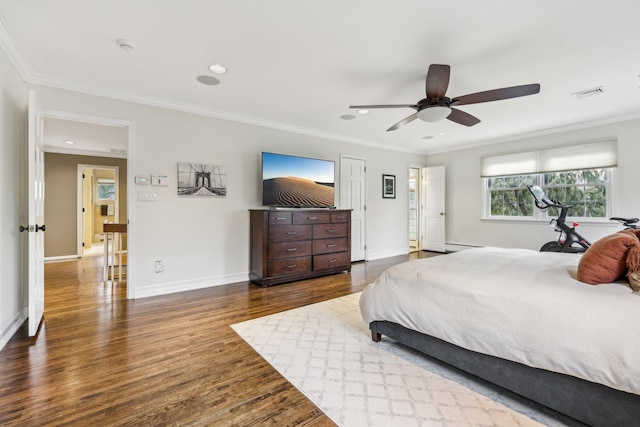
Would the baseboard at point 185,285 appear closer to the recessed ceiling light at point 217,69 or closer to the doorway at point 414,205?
the recessed ceiling light at point 217,69

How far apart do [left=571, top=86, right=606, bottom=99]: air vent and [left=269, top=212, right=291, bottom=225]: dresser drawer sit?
3.91m

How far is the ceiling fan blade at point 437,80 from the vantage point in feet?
7.29

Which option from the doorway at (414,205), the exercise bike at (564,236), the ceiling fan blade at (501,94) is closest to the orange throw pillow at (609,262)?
the ceiling fan blade at (501,94)

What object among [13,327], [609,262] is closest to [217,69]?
[13,327]

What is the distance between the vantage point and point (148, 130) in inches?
140

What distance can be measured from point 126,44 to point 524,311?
344 cm

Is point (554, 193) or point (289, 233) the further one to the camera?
point (554, 193)

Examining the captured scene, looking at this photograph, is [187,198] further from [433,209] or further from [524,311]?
[433,209]

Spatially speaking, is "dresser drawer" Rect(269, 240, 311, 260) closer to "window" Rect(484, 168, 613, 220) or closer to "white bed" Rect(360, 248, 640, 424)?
"white bed" Rect(360, 248, 640, 424)

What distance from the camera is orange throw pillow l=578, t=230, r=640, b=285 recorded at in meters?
1.57

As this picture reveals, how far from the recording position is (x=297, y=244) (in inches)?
166

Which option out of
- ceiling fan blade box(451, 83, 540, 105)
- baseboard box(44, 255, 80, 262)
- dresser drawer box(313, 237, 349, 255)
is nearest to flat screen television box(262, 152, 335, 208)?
dresser drawer box(313, 237, 349, 255)

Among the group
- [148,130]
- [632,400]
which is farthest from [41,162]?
[632,400]

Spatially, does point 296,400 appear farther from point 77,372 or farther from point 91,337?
point 91,337
